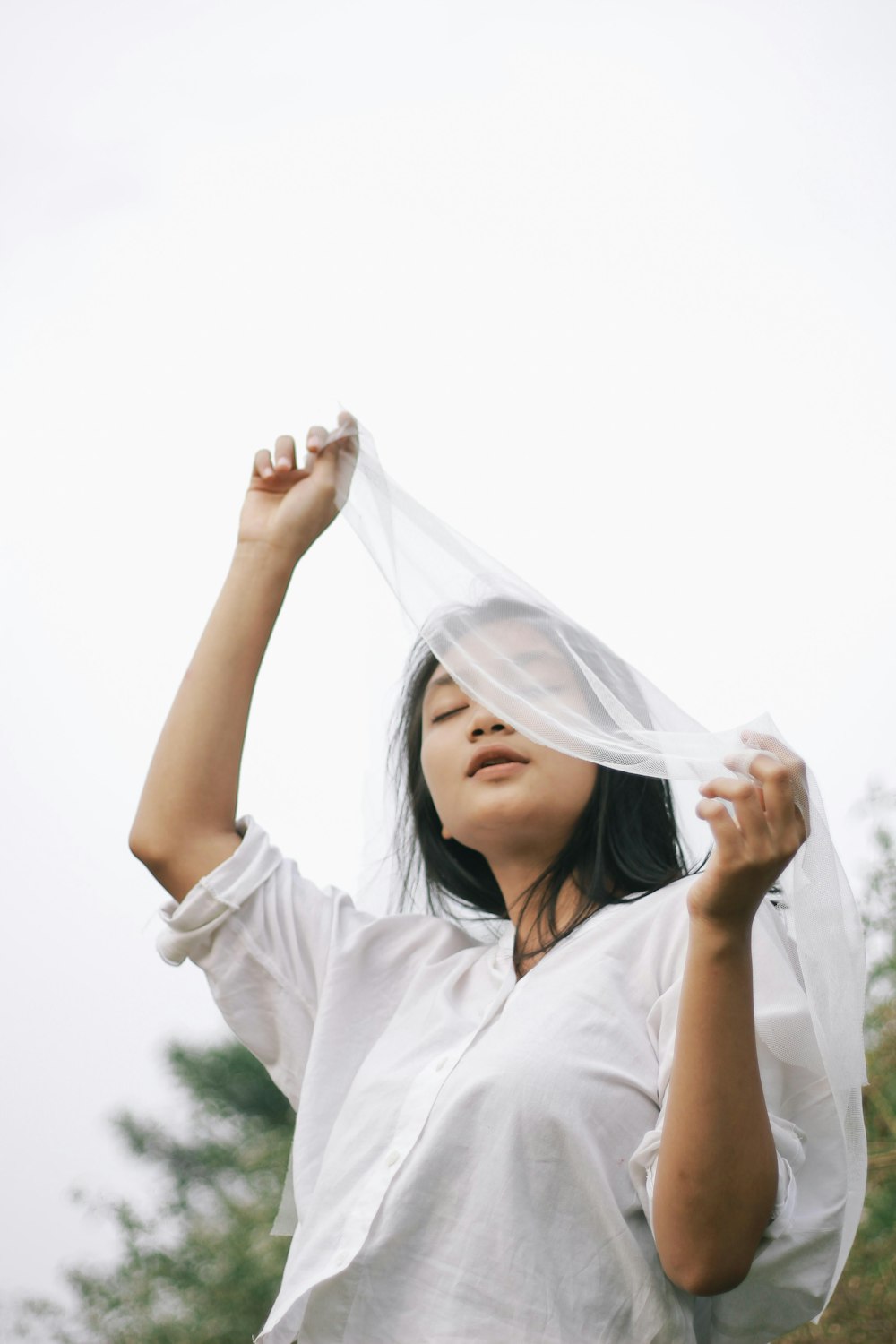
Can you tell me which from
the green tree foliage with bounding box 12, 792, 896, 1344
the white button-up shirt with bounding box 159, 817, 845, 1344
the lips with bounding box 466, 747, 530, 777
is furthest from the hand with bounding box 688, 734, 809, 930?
the green tree foliage with bounding box 12, 792, 896, 1344

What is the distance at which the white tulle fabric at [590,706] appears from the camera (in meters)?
1.09

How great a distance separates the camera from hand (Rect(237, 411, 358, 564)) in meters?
1.72

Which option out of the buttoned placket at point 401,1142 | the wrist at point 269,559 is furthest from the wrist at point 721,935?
the wrist at point 269,559

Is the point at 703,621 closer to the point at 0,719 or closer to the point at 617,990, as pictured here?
the point at 617,990

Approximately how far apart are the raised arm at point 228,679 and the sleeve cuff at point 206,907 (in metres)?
0.02

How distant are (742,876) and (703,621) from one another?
1.94 metres

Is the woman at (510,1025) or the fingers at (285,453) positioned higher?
the fingers at (285,453)

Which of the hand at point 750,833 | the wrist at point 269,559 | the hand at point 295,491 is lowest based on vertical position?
the hand at point 750,833

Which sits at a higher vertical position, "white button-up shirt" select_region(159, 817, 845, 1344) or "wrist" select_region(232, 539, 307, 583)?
"wrist" select_region(232, 539, 307, 583)

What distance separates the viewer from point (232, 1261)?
264cm

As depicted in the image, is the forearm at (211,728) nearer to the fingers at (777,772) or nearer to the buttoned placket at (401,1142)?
the buttoned placket at (401,1142)

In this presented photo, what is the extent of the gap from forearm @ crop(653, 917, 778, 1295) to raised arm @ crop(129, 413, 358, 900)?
29.7 inches

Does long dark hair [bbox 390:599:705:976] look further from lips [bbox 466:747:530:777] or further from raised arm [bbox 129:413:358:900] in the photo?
raised arm [bbox 129:413:358:900]

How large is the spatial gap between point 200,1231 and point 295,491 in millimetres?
1850
